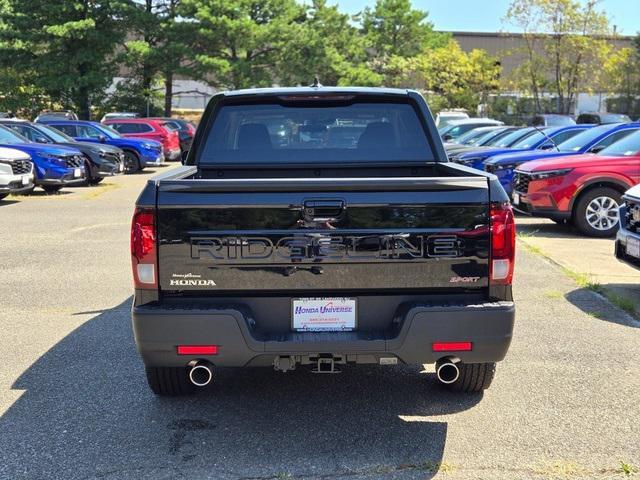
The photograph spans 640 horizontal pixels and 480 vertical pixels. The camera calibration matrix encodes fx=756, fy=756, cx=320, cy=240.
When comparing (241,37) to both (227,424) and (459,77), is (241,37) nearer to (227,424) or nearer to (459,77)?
(459,77)

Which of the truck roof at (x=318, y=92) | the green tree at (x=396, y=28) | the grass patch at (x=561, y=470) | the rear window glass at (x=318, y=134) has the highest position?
the green tree at (x=396, y=28)

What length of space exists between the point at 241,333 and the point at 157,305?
1.56 feet

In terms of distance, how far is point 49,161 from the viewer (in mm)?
17172

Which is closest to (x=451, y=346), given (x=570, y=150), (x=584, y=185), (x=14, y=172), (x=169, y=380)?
(x=169, y=380)

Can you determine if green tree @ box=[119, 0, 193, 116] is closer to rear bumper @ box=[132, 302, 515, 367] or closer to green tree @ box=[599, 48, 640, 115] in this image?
green tree @ box=[599, 48, 640, 115]

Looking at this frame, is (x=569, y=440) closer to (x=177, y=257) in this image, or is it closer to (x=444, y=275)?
(x=444, y=275)

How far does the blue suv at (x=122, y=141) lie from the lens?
75.2 feet

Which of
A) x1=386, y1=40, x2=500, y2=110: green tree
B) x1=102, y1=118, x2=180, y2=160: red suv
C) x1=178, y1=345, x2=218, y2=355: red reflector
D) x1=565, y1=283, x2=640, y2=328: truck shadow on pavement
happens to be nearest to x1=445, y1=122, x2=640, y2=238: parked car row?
x1=565, y1=283, x2=640, y2=328: truck shadow on pavement

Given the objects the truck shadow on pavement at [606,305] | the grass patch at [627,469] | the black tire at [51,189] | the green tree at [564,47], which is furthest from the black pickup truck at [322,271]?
the green tree at [564,47]

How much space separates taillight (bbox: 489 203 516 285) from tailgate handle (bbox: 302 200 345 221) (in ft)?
2.63

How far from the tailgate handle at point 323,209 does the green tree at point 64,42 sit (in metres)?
38.2

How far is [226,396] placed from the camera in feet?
16.1

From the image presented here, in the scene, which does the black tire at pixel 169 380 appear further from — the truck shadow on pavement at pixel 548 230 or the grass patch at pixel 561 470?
the truck shadow on pavement at pixel 548 230

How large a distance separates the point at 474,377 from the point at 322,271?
1441 millimetres
